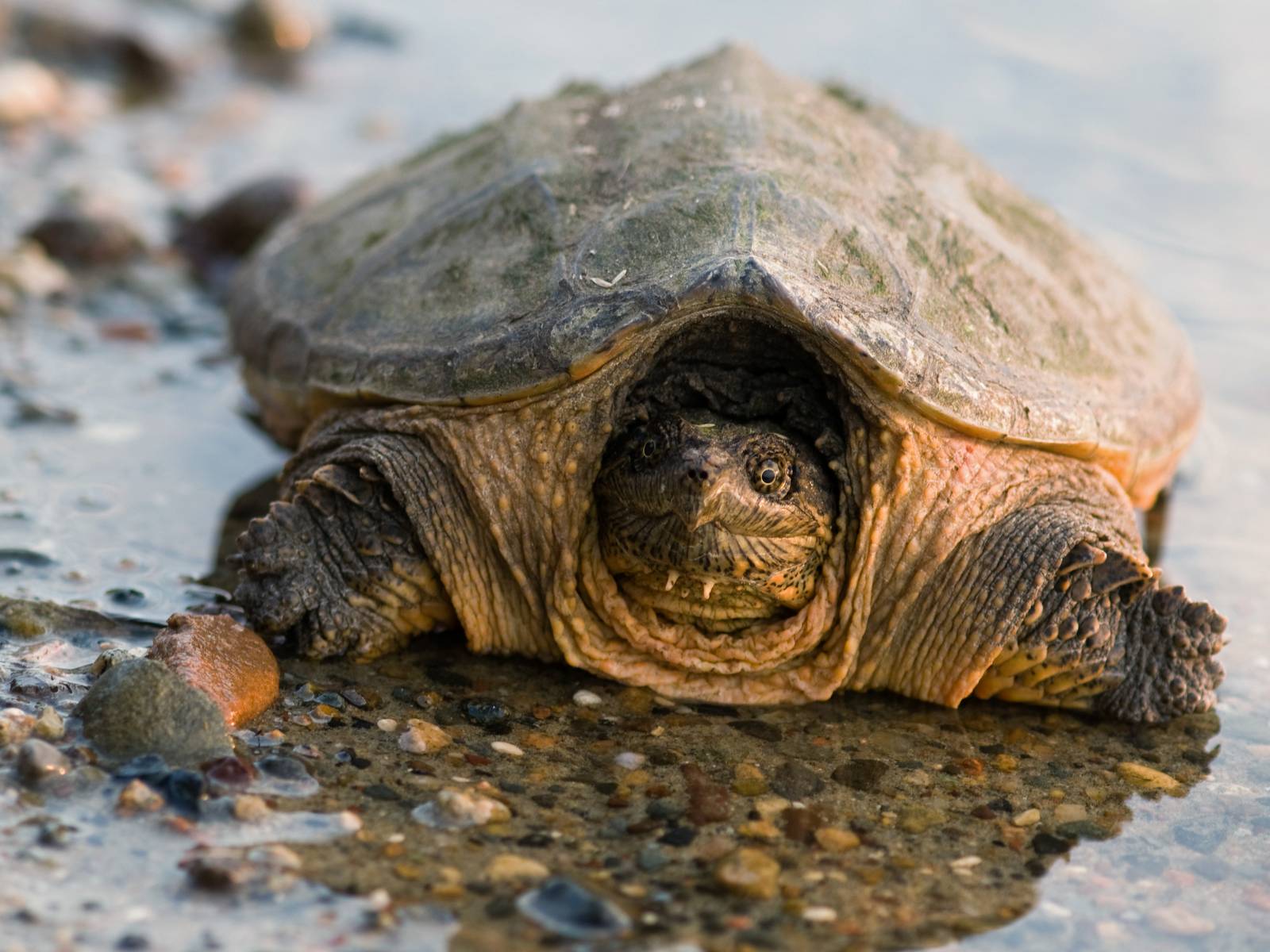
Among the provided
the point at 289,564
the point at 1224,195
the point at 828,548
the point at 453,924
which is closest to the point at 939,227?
the point at 828,548

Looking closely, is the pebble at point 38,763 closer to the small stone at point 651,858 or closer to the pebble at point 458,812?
the pebble at point 458,812

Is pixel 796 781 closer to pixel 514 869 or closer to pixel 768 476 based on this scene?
pixel 768 476

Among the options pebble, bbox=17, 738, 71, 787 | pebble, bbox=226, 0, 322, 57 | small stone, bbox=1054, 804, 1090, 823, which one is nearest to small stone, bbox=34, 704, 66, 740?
pebble, bbox=17, 738, 71, 787

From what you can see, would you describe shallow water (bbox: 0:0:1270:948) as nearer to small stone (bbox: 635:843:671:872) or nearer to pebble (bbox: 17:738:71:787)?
pebble (bbox: 17:738:71:787)

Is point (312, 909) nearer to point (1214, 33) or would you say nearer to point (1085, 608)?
point (1085, 608)

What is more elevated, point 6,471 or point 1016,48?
point 1016,48

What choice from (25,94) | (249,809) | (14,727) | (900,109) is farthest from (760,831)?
(25,94)

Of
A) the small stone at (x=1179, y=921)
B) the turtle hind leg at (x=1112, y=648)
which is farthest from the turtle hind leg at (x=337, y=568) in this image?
the small stone at (x=1179, y=921)
